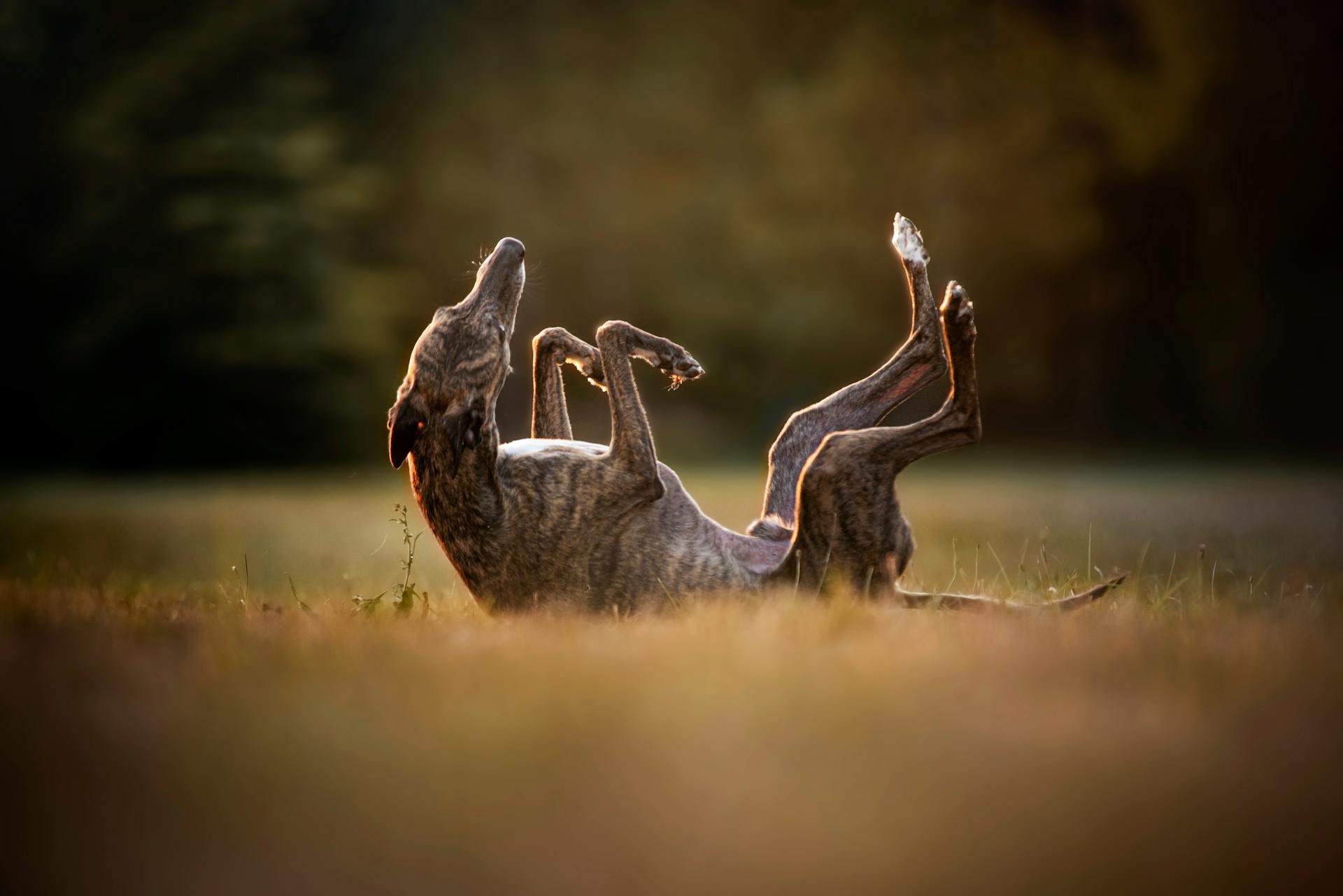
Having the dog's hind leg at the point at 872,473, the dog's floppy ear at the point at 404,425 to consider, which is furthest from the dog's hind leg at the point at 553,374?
the dog's hind leg at the point at 872,473

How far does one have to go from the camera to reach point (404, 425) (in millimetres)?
4117

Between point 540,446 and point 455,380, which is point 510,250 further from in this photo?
point 540,446

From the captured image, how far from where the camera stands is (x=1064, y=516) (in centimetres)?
784

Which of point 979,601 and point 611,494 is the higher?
point 611,494

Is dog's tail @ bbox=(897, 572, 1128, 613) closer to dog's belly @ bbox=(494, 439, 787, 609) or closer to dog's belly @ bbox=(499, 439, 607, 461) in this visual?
dog's belly @ bbox=(494, 439, 787, 609)

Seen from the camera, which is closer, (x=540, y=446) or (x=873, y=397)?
(x=540, y=446)

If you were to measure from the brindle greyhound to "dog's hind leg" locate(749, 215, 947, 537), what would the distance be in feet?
1.06

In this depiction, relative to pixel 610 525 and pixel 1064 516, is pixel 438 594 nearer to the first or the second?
pixel 610 525

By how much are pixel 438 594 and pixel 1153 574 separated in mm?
3158

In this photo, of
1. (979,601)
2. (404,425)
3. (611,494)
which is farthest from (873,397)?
(404,425)

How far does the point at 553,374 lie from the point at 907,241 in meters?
1.61

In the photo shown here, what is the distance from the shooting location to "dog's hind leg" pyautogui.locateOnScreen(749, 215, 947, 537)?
4.67 meters

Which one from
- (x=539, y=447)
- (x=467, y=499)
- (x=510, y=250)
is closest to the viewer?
(x=467, y=499)

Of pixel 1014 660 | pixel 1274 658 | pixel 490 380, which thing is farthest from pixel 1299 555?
pixel 490 380
